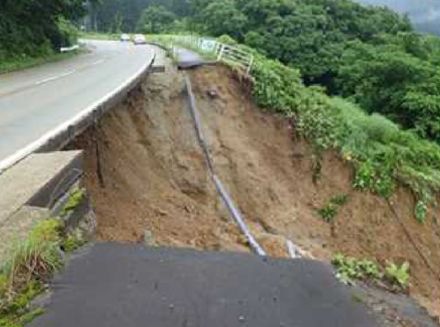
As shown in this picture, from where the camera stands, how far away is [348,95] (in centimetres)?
4084

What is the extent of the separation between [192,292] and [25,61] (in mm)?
28125

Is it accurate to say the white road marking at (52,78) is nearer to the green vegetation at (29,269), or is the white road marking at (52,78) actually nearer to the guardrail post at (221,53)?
the guardrail post at (221,53)

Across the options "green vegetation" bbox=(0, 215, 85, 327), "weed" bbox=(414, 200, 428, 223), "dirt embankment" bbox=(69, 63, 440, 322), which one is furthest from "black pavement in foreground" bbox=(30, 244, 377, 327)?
"weed" bbox=(414, 200, 428, 223)

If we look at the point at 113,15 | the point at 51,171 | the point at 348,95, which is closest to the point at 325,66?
the point at 348,95

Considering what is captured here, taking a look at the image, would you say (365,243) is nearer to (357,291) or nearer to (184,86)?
(184,86)

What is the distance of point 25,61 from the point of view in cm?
3183

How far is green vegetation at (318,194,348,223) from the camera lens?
1861 cm

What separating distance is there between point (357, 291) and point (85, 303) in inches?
95.2

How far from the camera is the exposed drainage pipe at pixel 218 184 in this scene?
14069mm

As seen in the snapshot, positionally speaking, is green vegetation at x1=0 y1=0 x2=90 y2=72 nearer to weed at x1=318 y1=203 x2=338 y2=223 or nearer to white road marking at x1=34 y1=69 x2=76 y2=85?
white road marking at x1=34 y1=69 x2=76 y2=85

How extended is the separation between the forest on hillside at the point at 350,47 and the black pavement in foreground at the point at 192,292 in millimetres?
25742

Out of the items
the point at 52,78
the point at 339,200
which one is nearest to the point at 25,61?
the point at 52,78

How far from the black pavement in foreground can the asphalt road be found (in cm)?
422

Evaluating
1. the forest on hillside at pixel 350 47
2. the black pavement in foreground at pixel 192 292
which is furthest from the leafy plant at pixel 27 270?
the forest on hillside at pixel 350 47
